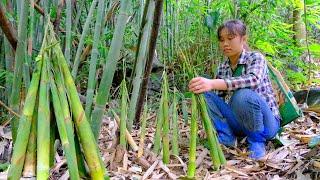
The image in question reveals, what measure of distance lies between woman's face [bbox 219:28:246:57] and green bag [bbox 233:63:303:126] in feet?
0.25

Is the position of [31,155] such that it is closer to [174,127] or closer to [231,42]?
[174,127]

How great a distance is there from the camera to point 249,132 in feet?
5.68

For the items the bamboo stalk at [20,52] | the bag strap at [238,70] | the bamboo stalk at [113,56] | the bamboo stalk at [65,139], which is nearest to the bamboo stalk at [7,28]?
the bamboo stalk at [20,52]

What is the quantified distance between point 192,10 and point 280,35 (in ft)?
2.56

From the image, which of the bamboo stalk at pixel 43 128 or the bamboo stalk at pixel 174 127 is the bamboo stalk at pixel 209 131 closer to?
the bamboo stalk at pixel 174 127

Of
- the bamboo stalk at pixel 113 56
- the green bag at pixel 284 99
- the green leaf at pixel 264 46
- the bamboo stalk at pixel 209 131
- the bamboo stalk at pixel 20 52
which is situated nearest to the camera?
the bamboo stalk at pixel 113 56

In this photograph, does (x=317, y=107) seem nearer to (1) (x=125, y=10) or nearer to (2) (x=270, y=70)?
(2) (x=270, y=70)

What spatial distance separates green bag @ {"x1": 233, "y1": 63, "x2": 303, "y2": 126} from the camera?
175 centimetres

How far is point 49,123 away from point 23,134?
0.18 ft

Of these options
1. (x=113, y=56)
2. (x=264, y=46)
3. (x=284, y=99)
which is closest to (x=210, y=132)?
(x=113, y=56)

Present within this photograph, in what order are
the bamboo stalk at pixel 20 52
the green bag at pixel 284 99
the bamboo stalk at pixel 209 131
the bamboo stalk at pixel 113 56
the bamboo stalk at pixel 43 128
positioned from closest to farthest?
the bamboo stalk at pixel 43 128, the bamboo stalk at pixel 113 56, the bamboo stalk at pixel 20 52, the bamboo stalk at pixel 209 131, the green bag at pixel 284 99

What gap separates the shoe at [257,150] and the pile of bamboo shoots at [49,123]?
0.90m

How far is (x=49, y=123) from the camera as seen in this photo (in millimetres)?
851

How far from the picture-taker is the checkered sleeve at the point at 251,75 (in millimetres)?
1635
